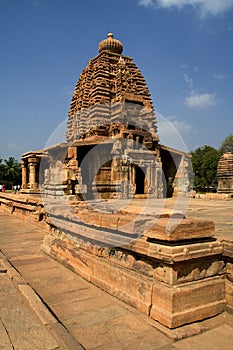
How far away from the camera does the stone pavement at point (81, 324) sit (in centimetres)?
216

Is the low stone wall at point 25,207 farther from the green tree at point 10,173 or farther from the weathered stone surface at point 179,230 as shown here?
the green tree at point 10,173

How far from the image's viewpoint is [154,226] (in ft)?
8.97

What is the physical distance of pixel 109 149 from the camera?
15.8 meters

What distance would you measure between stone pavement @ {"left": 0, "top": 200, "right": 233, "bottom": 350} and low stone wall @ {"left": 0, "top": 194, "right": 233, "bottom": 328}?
106 mm

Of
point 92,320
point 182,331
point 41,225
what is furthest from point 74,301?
point 41,225

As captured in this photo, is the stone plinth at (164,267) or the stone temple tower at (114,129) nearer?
the stone plinth at (164,267)

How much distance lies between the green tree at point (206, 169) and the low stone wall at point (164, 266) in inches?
1463

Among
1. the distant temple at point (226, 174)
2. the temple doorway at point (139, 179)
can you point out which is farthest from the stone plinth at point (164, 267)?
the distant temple at point (226, 174)

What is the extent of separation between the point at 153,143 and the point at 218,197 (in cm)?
584

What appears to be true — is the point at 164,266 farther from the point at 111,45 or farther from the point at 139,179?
the point at 111,45

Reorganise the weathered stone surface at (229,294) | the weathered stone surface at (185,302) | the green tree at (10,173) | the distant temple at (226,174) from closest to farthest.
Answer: the weathered stone surface at (185,302), the weathered stone surface at (229,294), the distant temple at (226,174), the green tree at (10,173)

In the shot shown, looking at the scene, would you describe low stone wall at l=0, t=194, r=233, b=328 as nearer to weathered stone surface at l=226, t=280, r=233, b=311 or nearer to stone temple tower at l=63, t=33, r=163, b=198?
weathered stone surface at l=226, t=280, r=233, b=311

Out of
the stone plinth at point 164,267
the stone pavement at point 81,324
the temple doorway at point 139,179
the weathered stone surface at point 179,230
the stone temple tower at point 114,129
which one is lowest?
the stone pavement at point 81,324

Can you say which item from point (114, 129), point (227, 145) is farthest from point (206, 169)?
point (114, 129)
